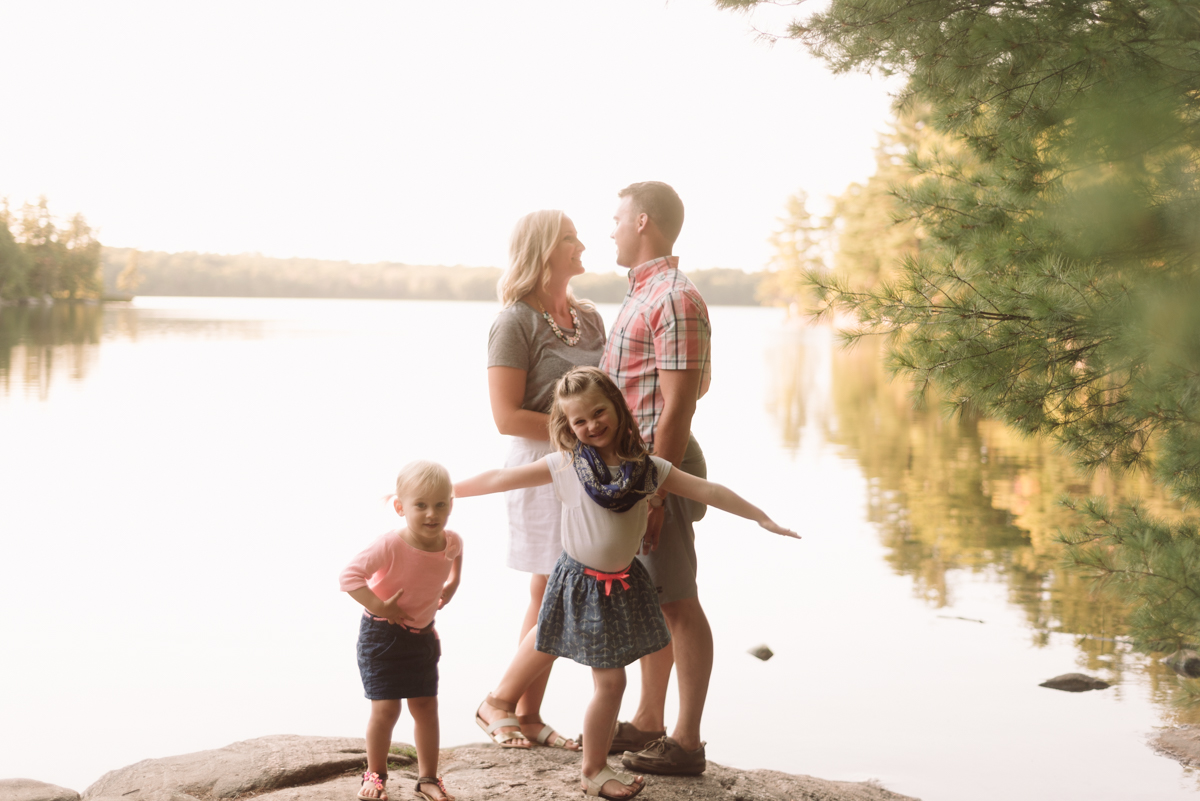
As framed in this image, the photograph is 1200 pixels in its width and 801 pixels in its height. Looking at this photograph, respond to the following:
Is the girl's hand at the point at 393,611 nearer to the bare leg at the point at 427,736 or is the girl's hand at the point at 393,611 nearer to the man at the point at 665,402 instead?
the bare leg at the point at 427,736

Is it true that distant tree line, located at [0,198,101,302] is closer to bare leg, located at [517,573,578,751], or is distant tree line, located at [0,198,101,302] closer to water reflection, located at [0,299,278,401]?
water reflection, located at [0,299,278,401]

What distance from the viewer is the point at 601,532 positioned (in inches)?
95.8

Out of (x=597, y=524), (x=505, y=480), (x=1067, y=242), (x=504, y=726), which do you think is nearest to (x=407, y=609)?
(x=505, y=480)

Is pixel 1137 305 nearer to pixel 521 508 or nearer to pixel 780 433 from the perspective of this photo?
pixel 521 508

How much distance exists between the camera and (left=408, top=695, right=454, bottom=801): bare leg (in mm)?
2396

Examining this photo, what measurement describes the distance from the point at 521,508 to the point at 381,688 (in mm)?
710

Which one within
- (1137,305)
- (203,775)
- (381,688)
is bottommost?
(203,775)

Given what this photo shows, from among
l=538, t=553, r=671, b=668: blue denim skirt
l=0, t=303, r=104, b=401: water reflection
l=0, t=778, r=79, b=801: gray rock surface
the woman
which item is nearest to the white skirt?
the woman

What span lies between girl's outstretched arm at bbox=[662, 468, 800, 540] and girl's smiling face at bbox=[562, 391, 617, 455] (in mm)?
197

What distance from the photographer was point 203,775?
8.88ft

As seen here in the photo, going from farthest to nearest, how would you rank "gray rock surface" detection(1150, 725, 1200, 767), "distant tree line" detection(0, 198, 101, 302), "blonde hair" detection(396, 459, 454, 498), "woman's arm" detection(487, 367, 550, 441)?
"distant tree line" detection(0, 198, 101, 302) → "gray rock surface" detection(1150, 725, 1200, 767) → "woman's arm" detection(487, 367, 550, 441) → "blonde hair" detection(396, 459, 454, 498)

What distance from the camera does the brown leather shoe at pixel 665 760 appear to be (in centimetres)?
264

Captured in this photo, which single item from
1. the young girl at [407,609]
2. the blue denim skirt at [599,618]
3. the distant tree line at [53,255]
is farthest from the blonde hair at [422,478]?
the distant tree line at [53,255]

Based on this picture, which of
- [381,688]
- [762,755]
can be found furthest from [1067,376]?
[381,688]
